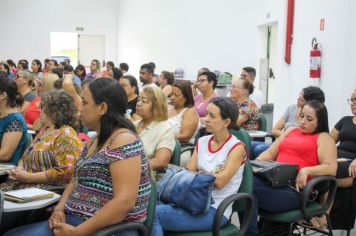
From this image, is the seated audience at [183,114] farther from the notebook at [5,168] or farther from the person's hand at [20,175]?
the person's hand at [20,175]

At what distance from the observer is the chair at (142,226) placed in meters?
1.99

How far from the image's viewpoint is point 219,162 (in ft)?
9.57

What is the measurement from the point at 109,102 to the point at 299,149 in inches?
69.0

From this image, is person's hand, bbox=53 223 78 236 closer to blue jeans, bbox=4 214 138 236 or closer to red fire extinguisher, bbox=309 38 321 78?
blue jeans, bbox=4 214 138 236

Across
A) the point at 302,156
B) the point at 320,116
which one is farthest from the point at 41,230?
the point at 320,116

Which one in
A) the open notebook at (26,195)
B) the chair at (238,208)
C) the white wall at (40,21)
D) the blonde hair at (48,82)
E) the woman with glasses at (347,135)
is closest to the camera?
the open notebook at (26,195)

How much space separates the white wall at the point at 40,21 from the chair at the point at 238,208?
1434 cm

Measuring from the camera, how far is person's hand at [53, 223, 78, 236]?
6.66 ft

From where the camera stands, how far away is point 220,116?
118 inches

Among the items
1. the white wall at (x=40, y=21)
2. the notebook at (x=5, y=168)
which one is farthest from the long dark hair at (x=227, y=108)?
the white wall at (x=40, y=21)

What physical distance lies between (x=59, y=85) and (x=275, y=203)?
11.2 ft

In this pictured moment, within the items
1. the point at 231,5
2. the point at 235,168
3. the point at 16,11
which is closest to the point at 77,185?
the point at 235,168

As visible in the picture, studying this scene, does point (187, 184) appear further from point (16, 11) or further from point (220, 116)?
point (16, 11)

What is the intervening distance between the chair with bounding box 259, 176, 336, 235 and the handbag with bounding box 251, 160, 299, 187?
155 mm
